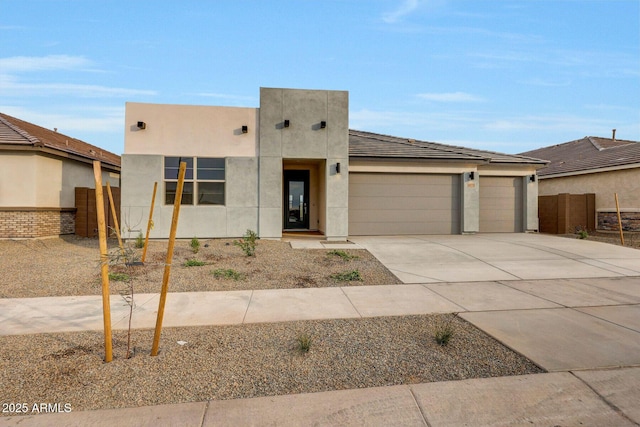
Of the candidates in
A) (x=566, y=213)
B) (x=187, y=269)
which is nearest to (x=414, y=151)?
(x=566, y=213)

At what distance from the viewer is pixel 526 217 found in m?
16.2

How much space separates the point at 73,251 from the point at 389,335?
11.3 m

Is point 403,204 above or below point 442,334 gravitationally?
above

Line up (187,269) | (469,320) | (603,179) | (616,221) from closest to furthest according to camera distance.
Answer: (469,320) → (187,269) → (616,221) → (603,179)

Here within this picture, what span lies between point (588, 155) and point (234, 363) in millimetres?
25320

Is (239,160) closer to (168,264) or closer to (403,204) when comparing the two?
(403,204)

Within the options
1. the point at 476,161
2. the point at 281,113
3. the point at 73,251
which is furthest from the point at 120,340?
the point at 476,161

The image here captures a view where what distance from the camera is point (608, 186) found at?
17594 millimetres

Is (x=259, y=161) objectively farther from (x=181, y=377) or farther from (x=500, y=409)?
(x=500, y=409)

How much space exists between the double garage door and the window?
5.37 meters

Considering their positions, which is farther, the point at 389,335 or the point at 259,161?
the point at 259,161

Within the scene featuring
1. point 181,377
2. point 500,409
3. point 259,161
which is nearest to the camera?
point 500,409

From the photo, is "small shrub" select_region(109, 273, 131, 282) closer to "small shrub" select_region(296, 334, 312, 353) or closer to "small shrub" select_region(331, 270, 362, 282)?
"small shrub" select_region(331, 270, 362, 282)

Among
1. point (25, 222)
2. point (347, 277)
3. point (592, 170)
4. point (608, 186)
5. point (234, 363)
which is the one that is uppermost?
point (592, 170)
